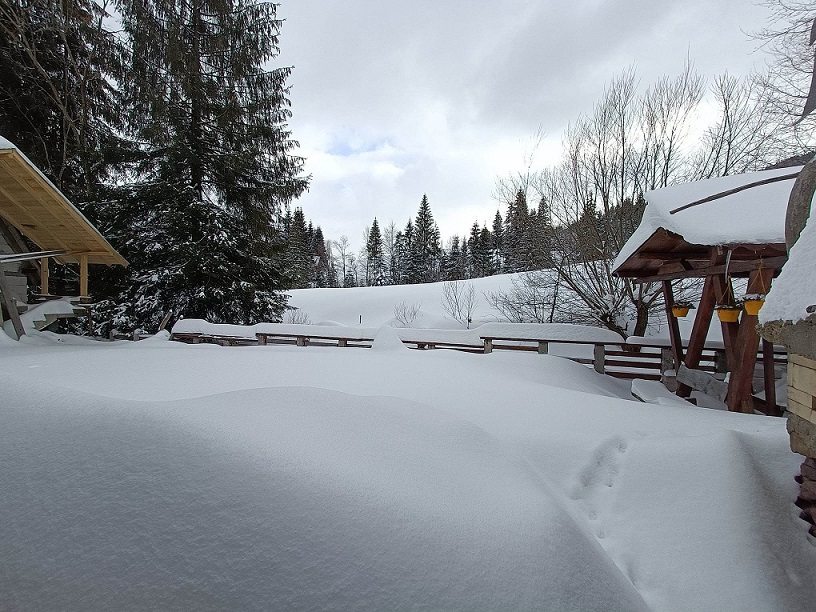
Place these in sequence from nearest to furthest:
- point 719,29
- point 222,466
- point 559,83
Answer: point 222,466 < point 719,29 < point 559,83

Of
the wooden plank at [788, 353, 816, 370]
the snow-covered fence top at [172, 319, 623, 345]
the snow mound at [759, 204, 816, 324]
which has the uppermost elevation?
the snow mound at [759, 204, 816, 324]

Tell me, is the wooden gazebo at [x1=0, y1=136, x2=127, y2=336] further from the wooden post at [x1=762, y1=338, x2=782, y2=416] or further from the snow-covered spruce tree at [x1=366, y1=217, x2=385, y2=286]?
the snow-covered spruce tree at [x1=366, y1=217, x2=385, y2=286]

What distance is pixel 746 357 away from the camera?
170 inches

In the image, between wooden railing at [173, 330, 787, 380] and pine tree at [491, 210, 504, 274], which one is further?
pine tree at [491, 210, 504, 274]

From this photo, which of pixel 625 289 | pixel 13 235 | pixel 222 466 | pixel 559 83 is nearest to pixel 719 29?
pixel 559 83

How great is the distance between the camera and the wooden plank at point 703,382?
202 inches

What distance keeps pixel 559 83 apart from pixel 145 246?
12889 millimetres

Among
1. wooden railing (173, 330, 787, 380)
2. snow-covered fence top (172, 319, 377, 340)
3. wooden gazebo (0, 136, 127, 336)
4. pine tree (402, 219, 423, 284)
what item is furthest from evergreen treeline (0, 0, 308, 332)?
pine tree (402, 219, 423, 284)

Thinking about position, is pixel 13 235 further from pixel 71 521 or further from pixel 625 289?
pixel 625 289

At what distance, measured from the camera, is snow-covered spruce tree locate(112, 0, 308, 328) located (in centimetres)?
1051

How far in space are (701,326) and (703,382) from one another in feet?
2.86

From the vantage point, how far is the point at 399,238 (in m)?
45.0

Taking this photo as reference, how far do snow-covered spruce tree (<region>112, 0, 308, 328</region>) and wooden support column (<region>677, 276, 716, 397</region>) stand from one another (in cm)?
1091

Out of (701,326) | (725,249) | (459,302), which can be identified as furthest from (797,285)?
(459,302)
